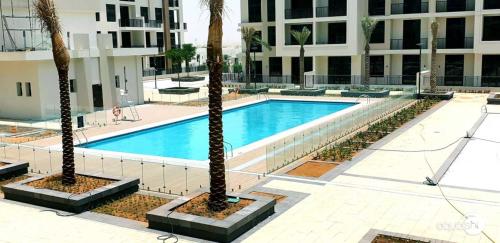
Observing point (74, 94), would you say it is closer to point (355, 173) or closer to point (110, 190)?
point (110, 190)

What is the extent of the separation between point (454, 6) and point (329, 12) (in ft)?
37.3

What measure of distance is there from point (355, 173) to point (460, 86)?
3119 centimetres

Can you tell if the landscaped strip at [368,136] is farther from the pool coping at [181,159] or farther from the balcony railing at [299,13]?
the balcony railing at [299,13]

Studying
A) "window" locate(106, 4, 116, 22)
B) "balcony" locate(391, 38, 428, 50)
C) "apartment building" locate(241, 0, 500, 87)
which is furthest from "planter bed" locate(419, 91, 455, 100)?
"window" locate(106, 4, 116, 22)

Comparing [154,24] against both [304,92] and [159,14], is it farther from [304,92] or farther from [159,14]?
[304,92]

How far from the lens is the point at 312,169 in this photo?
61.3 feet

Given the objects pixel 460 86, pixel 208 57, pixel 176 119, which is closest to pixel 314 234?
pixel 208 57

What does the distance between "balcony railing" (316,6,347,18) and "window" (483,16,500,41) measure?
1246 centimetres

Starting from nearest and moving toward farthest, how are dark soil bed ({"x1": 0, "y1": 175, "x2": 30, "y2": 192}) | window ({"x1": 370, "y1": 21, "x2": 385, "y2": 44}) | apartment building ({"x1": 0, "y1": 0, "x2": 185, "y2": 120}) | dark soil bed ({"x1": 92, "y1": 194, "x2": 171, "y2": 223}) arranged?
dark soil bed ({"x1": 92, "y1": 194, "x2": 171, "y2": 223}), dark soil bed ({"x1": 0, "y1": 175, "x2": 30, "y2": 192}), apartment building ({"x1": 0, "y1": 0, "x2": 185, "y2": 120}), window ({"x1": 370, "y1": 21, "x2": 385, "y2": 44})

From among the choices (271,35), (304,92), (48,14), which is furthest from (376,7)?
(48,14)

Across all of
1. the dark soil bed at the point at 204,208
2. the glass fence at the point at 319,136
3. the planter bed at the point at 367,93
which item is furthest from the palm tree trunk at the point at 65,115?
the planter bed at the point at 367,93

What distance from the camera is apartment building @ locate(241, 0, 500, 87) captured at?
44025 mm

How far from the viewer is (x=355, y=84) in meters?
48.9

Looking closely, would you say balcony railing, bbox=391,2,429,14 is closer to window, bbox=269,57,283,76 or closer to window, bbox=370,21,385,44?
window, bbox=370,21,385,44
